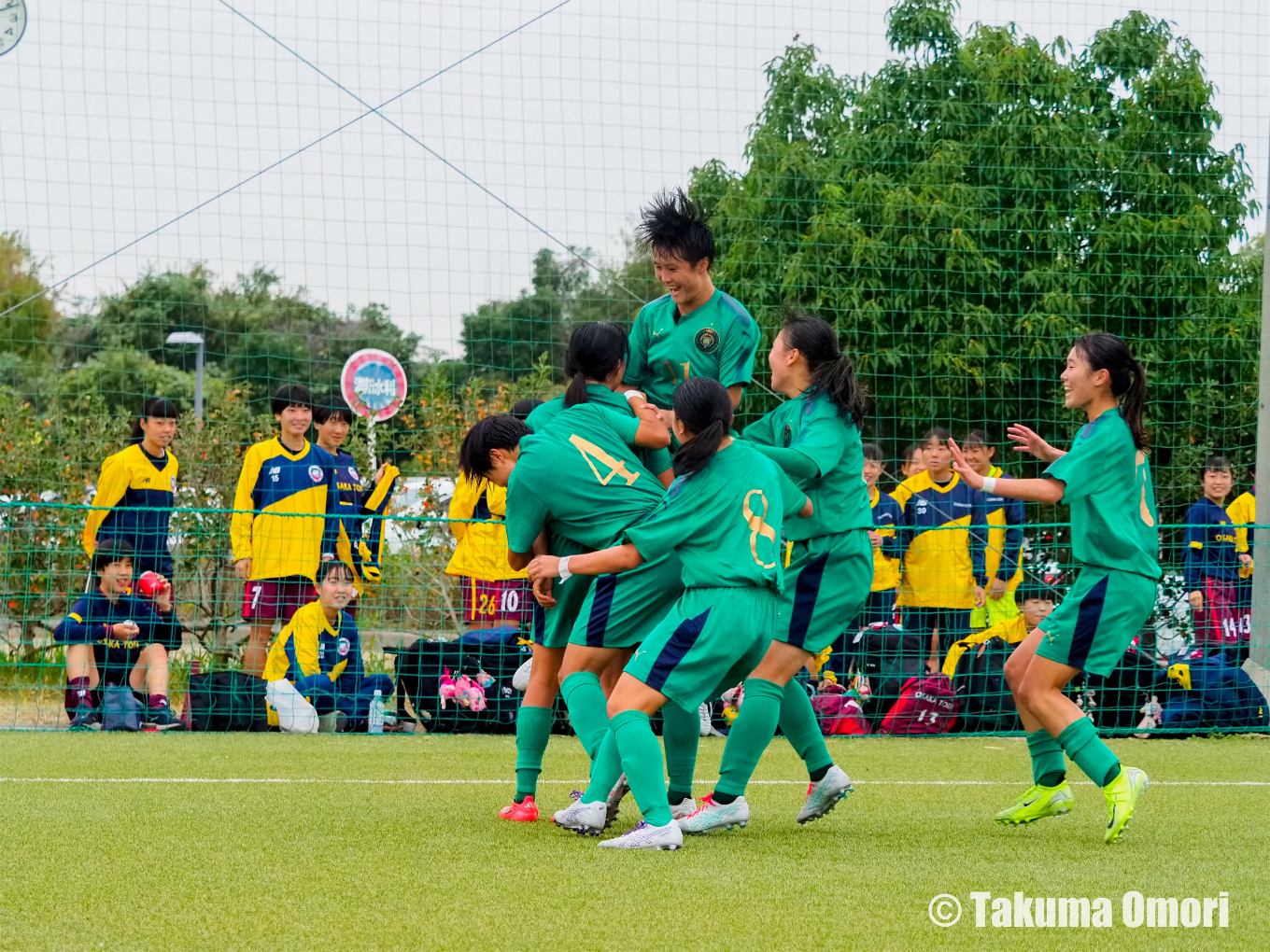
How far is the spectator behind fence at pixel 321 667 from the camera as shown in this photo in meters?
7.86

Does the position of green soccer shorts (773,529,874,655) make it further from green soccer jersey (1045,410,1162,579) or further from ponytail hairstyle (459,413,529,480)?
ponytail hairstyle (459,413,529,480)

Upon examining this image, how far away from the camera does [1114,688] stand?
801 centimetres

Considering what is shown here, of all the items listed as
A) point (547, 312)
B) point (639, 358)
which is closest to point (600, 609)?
point (639, 358)

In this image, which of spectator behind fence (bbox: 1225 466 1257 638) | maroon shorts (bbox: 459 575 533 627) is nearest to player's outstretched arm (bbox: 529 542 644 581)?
maroon shorts (bbox: 459 575 533 627)

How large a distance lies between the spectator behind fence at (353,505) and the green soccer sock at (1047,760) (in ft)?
15.2

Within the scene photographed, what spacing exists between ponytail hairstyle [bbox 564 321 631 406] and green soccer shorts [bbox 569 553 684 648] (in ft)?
1.86

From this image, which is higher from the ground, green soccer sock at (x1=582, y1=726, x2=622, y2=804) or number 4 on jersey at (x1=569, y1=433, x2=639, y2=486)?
number 4 on jersey at (x1=569, y1=433, x2=639, y2=486)

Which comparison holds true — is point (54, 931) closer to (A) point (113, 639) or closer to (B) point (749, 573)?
(B) point (749, 573)

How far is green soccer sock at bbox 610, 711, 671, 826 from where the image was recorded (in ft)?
13.2

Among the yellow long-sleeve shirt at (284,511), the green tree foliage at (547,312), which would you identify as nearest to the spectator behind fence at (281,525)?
the yellow long-sleeve shirt at (284,511)

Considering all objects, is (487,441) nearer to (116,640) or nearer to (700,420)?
(700,420)

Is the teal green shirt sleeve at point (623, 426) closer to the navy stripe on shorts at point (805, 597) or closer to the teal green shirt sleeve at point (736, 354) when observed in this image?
the teal green shirt sleeve at point (736, 354)

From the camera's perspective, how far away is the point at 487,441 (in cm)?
471

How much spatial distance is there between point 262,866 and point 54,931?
78 centimetres
